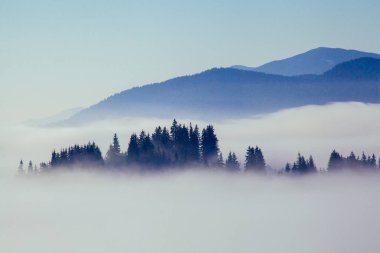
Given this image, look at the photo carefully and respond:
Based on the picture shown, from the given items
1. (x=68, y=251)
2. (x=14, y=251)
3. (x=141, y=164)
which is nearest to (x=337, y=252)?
(x=141, y=164)

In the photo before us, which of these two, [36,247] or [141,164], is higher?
[141,164]

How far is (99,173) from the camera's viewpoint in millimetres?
199750

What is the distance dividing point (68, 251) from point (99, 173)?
2508 cm

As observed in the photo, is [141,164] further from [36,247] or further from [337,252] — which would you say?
[337,252]

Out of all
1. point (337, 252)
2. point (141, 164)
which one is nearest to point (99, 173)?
point (141, 164)

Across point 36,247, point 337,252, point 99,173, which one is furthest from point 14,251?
point 337,252

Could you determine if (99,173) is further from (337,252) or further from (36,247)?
(337,252)

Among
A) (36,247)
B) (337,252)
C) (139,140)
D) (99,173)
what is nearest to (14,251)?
(36,247)

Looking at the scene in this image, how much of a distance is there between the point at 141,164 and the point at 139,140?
7243mm

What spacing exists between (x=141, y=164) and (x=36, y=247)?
39440mm

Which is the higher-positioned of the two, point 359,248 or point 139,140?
point 139,140

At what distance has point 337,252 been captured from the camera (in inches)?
7854

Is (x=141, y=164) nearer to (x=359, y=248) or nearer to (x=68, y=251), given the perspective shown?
(x=68, y=251)

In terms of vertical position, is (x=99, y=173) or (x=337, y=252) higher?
(x=99, y=173)
